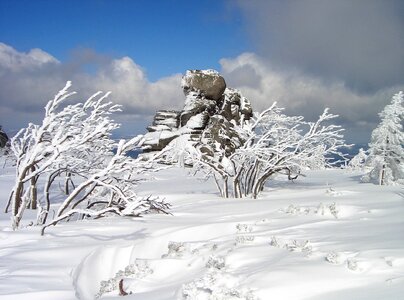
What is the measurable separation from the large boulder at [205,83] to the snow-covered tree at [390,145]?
638 inches

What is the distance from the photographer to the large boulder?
31.7m

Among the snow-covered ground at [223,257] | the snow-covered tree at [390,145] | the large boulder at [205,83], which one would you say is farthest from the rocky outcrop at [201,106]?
the snow-covered ground at [223,257]

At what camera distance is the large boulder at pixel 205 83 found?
31720mm

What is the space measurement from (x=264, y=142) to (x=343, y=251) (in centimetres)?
1029

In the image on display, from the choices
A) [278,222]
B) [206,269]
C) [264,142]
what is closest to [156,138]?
[264,142]

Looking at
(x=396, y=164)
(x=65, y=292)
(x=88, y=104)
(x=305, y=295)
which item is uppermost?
(x=88, y=104)

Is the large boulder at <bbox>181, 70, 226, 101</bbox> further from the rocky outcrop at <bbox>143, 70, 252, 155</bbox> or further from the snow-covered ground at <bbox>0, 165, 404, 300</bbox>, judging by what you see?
the snow-covered ground at <bbox>0, 165, 404, 300</bbox>

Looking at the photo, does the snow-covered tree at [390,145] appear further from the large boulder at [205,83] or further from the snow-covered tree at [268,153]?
the large boulder at [205,83]

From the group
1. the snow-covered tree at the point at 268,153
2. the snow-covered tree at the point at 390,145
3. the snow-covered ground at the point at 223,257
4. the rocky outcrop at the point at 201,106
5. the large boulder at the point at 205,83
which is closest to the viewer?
the snow-covered ground at the point at 223,257

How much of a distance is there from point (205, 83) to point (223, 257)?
2857 centimetres

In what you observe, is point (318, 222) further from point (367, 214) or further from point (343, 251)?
point (343, 251)

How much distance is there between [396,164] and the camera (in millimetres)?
18094

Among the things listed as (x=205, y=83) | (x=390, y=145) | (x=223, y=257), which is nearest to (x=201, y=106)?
(x=205, y=83)

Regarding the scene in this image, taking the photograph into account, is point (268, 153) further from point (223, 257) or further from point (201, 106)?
point (201, 106)
